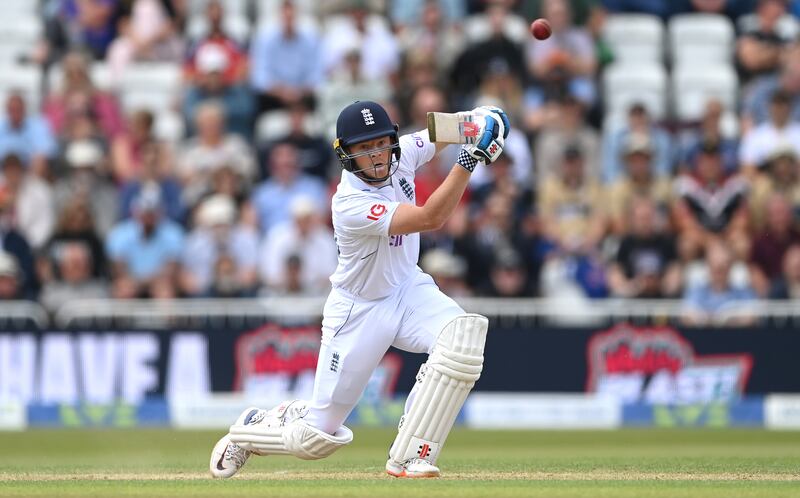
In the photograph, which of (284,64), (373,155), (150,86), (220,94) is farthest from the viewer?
(150,86)

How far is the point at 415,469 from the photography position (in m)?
5.78

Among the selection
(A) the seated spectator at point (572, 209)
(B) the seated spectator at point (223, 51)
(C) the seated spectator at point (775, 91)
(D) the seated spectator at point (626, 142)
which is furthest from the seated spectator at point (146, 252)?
(C) the seated spectator at point (775, 91)

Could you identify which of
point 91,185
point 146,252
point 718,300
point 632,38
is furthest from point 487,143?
point 632,38

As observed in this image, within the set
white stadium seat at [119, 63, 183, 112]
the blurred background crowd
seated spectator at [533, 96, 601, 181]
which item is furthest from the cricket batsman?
white stadium seat at [119, 63, 183, 112]

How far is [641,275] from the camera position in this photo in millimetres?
10469

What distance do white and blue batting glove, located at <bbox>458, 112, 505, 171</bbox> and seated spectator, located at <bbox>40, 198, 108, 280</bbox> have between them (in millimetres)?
5637

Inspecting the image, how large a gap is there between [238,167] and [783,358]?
4.12 m

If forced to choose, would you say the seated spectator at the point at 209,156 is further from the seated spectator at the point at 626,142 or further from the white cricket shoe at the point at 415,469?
the white cricket shoe at the point at 415,469

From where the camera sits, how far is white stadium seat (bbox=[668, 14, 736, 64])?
12781 millimetres

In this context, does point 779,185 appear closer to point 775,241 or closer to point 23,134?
point 775,241

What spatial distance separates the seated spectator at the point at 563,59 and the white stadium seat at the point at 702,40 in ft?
3.35

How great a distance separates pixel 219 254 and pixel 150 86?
228cm

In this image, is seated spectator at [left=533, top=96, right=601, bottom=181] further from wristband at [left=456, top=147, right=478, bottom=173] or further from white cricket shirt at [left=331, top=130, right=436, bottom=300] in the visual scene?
wristband at [left=456, top=147, right=478, bottom=173]

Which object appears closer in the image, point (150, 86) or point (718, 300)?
point (718, 300)
